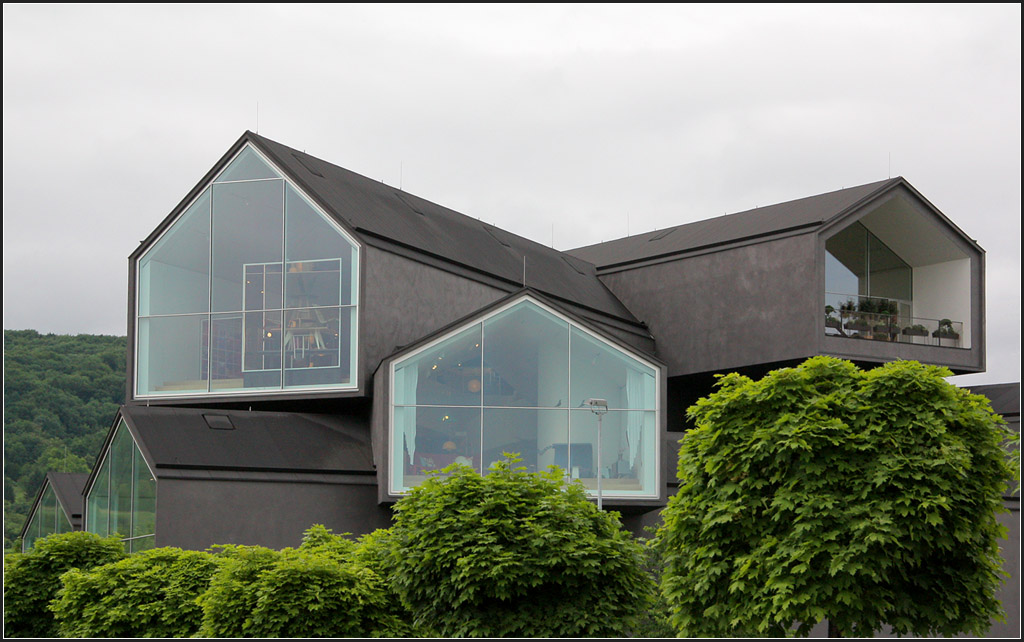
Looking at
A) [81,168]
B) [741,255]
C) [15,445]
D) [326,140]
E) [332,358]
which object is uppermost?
[326,140]

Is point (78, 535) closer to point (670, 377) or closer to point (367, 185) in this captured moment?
point (367, 185)

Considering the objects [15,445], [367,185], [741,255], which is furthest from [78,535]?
[15,445]

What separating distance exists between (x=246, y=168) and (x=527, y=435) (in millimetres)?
9414

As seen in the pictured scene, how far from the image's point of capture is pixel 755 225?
34.4 m

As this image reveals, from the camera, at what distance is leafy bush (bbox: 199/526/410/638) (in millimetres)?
16766

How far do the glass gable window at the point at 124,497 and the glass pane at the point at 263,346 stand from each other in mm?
3176

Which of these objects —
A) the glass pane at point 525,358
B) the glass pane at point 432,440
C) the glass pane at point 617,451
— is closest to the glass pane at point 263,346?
the glass pane at point 432,440

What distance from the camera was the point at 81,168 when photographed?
3553 cm

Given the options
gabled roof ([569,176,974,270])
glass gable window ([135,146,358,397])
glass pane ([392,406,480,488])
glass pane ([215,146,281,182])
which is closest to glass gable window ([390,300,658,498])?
glass pane ([392,406,480,488])

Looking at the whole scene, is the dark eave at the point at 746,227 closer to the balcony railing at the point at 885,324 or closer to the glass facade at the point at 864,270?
the glass facade at the point at 864,270

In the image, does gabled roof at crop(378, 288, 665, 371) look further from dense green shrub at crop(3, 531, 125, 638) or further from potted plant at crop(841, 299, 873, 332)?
potted plant at crop(841, 299, 873, 332)

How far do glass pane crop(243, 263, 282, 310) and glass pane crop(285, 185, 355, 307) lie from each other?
30 centimetres

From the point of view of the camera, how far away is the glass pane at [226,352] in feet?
92.8

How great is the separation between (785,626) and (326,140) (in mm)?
34352
